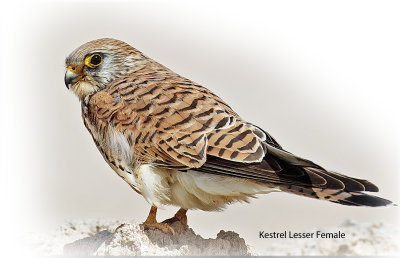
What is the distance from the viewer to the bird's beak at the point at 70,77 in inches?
202

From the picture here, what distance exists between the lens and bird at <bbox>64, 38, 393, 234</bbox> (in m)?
3.93

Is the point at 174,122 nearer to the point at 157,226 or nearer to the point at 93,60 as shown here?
the point at 157,226

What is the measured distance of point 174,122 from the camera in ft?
14.3

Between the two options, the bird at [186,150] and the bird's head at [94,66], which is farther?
the bird's head at [94,66]

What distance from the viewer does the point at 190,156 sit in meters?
4.14

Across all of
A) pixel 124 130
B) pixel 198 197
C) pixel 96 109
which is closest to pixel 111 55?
pixel 96 109

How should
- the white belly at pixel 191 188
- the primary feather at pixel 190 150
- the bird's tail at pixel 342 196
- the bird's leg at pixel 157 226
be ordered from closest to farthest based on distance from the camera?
the bird's tail at pixel 342 196 < the primary feather at pixel 190 150 < the white belly at pixel 191 188 < the bird's leg at pixel 157 226

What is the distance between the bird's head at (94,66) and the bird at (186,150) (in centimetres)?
1

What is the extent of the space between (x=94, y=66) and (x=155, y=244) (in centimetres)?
170

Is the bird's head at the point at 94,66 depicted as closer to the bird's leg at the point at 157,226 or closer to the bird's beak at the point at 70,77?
the bird's beak at the point at 70,77

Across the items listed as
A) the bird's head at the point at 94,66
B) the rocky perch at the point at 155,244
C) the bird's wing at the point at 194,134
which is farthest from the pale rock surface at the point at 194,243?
the bird's head at the point at 94,66

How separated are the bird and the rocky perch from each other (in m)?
0.11

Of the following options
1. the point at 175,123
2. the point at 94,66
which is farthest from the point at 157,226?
the point at 94,66

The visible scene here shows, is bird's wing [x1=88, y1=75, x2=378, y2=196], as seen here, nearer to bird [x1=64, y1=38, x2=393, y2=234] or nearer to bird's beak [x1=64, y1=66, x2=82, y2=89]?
bird [x1=64, y1=38, x2=393, y2=234]
